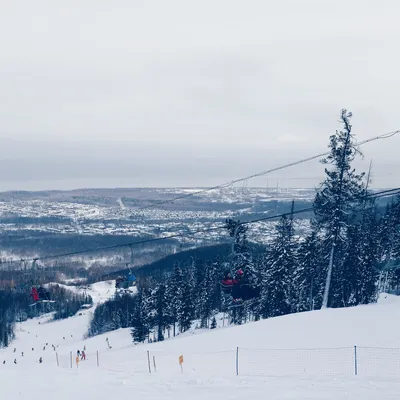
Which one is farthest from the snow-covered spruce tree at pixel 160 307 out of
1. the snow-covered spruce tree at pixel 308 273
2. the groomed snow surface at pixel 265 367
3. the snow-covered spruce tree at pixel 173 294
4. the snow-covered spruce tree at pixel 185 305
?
the groomed snow surface at pixel 265 367

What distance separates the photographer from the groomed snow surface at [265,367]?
1380 cm

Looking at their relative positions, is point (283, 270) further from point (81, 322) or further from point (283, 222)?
point (81, 322)

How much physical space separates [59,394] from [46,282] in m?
124

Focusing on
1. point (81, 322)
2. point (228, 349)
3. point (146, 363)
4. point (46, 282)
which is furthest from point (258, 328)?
point (46, 282)

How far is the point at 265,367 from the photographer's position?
56.0 ft

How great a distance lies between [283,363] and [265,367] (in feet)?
2.49

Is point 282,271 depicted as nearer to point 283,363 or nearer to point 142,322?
point 283,363

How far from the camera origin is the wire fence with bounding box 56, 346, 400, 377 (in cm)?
1547

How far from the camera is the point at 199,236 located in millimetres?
193875

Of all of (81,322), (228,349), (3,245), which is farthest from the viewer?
(3,245)

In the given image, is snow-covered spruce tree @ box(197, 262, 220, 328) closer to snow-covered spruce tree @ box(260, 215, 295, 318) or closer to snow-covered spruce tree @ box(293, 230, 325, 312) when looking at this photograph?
snow-covered spruce tree @ box(293, 230, 325, 312)

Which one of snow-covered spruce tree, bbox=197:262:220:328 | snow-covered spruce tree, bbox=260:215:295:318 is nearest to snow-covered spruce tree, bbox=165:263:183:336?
snow-covered spruce tree, bbox=197:262:220:328

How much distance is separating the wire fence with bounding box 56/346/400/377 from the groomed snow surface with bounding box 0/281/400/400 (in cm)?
3

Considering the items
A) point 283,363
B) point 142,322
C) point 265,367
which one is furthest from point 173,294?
point 265,367
